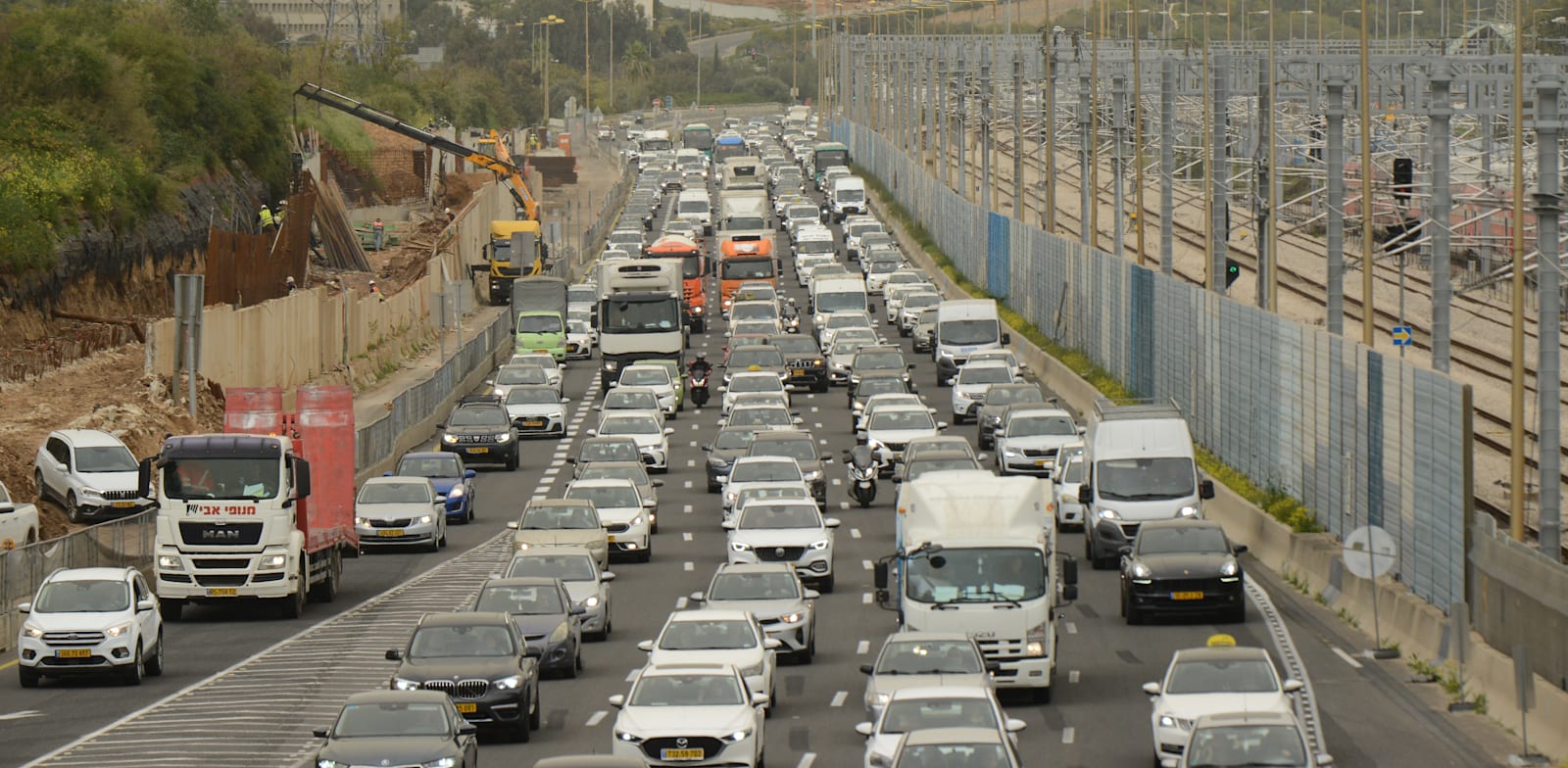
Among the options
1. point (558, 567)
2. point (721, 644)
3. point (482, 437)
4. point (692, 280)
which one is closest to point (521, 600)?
point (558, 567)

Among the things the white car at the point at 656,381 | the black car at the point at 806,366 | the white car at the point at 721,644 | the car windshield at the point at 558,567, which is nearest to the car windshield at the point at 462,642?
the white car at the point at 721,644

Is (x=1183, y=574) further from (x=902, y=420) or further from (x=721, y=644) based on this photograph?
(x=902, y=420)

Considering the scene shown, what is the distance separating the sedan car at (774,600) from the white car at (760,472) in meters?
11.5

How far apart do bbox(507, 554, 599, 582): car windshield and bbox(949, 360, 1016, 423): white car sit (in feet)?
81.1

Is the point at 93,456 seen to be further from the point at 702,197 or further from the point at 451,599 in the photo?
the point at 702,197

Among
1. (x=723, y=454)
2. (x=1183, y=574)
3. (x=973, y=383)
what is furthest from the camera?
(x=973, y=383)

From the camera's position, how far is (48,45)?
7519cm

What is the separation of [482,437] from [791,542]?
18.5 metres

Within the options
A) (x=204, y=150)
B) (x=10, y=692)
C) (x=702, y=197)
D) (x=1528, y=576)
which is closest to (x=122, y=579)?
(x=10, y=692)

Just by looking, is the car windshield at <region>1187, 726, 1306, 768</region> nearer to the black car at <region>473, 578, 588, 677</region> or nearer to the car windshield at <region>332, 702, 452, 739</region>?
the car windshield at <region>332, 702, 452, 739</region>

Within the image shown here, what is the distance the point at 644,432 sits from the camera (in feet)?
166

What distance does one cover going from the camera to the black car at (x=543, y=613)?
90.7ft

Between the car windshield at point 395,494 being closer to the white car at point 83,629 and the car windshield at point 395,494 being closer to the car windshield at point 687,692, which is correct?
the white car at point 83,629

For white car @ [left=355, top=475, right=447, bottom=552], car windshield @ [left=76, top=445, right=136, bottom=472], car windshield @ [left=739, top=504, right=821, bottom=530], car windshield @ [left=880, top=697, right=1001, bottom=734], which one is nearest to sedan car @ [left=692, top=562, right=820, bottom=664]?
car windshield @ [left=739, top=504, right=821, bottom=530]
